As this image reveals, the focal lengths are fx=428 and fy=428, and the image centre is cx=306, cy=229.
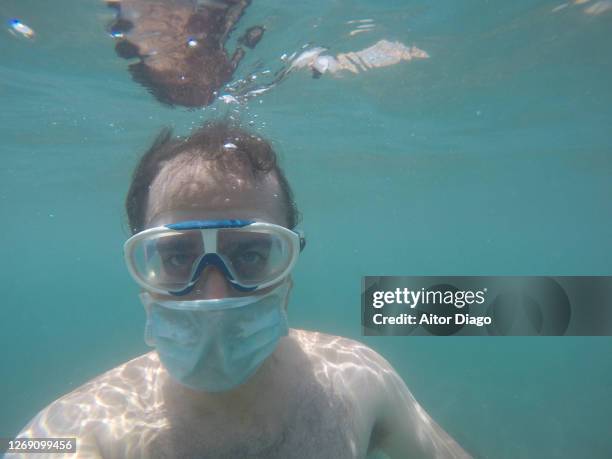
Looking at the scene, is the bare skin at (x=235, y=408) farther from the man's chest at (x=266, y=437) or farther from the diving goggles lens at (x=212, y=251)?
the diving goggles lens at (x=212, y=251)

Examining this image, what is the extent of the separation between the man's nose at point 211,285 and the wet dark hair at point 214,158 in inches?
27.1

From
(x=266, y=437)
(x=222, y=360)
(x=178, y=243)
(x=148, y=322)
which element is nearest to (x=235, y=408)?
(x=266, y=437)

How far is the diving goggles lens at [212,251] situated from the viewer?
288 centimetres

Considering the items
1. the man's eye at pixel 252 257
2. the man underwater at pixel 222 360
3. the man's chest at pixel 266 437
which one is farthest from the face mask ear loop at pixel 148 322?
the man's eye at pixel 252 257

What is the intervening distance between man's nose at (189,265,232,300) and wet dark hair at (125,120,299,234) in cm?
69

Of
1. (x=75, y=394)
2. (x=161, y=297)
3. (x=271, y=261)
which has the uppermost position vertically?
(x=271, y=261)

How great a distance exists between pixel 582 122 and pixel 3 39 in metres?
21.0

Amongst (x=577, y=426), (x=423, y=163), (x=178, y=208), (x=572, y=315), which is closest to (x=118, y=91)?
(x=178, y=208)

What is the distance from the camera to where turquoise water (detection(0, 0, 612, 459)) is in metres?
10.1

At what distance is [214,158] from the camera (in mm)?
3053

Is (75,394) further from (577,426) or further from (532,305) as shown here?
(577,426)

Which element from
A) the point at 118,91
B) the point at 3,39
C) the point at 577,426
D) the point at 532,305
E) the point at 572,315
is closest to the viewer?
the point at 532,305

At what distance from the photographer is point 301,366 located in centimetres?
321

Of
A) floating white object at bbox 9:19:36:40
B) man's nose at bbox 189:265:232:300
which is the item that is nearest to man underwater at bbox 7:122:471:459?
man's nose at bbox 189:265:232:300
